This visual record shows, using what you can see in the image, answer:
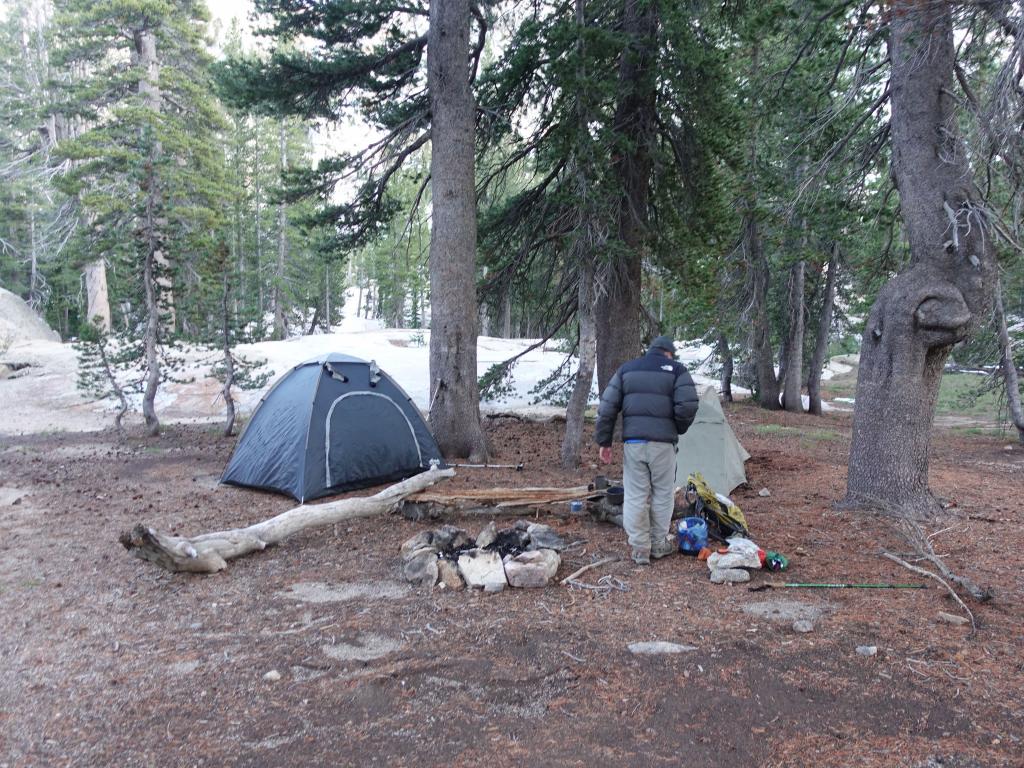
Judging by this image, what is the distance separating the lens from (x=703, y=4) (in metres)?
9.31

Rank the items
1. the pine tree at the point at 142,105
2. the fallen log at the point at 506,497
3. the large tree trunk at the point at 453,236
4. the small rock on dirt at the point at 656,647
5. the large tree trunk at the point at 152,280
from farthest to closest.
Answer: the pine tree at the point at 142,105 → the large tree trunk at the point at 152,280 → the large tree trunk at the point at 453,236 → the fallen log at the point at 506,497 → the small rock on dirt at the point at 656,647

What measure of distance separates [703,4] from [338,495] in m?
8.24

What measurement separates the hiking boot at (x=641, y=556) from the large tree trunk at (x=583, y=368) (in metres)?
3.67

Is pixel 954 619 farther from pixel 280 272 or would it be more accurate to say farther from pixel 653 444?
pixel 280 272

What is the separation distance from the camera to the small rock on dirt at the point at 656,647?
395 cm

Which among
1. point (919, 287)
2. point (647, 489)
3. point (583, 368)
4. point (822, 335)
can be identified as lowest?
point (647, 489)

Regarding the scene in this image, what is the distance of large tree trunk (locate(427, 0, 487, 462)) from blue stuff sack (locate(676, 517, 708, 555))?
4.44 meters

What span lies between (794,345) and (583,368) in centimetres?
1267

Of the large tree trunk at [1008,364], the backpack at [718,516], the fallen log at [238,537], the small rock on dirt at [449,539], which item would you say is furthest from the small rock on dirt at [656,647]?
the large tree trunk at [1008,364]

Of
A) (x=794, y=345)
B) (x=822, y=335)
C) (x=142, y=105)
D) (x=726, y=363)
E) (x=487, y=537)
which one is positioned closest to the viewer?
(x=487, y=537)

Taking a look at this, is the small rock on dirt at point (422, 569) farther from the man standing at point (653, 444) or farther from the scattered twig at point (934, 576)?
the scattered twig at point (934, 576)

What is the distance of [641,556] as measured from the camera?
5.59 metres

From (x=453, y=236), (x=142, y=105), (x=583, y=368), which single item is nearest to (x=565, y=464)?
(x=583, y=368)

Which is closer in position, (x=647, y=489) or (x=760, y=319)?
(x=647, y=489)
